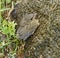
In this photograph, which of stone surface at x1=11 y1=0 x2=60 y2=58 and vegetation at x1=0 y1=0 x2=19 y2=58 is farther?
vegetation at x1=0 y1=0 x2=19 y2=58

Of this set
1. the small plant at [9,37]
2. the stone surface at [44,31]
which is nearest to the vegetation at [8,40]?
the small plant at [9,37]

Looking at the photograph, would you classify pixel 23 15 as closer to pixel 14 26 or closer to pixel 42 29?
pixel 14 26

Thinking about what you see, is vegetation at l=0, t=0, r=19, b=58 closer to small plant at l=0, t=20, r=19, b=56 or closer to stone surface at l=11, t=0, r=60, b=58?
small plant at l=0, t=20, r=19, b=56

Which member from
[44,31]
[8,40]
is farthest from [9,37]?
[44,31]

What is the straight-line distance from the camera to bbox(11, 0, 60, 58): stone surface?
6.31 ft

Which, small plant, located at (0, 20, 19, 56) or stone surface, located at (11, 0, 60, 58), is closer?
stone surface, located at (11, 0, 60, 58)

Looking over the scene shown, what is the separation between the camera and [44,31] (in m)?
2.02

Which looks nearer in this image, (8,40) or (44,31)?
(44,31)

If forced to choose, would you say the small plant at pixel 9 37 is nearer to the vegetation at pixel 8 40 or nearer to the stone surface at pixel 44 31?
the vegetation at pixel 8 40

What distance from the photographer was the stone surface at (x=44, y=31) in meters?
1.92

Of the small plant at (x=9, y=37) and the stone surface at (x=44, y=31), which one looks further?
the small plant at (x=9, y=37)

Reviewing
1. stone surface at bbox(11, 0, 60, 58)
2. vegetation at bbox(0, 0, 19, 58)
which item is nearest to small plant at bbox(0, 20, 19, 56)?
vegetation at bbox(0, 0, 19, 58)

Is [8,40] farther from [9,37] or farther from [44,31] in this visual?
[44,31]

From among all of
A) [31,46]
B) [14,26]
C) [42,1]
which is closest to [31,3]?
[42,1]
